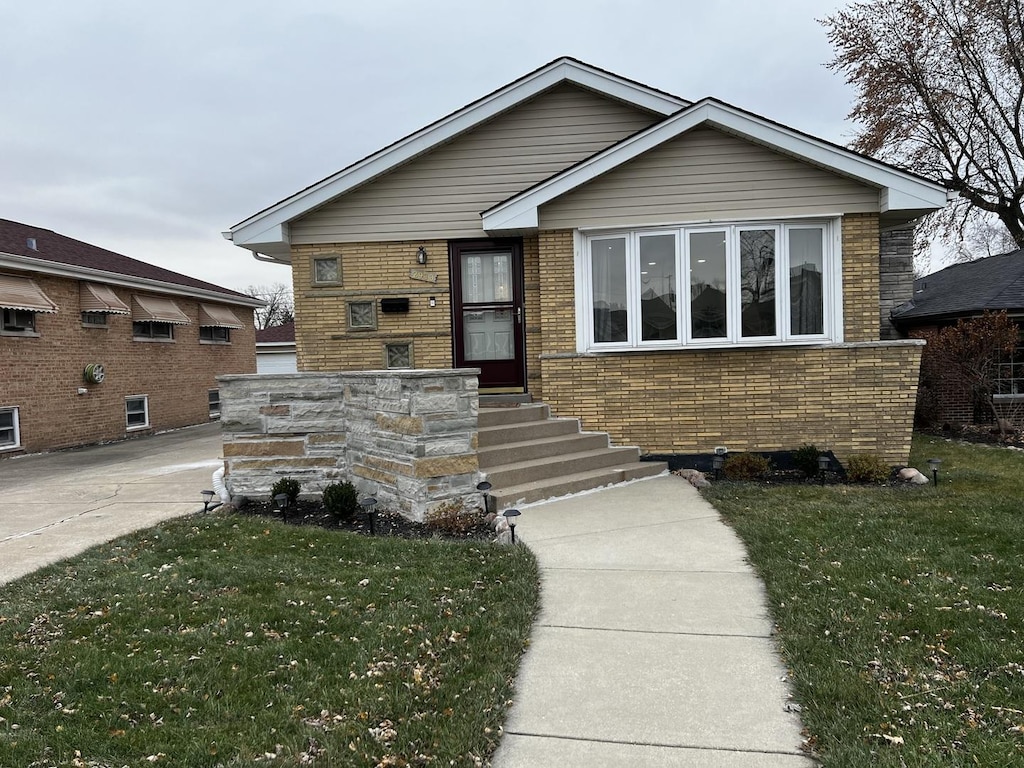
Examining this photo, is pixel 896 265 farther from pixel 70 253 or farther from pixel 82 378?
pixel 70 253

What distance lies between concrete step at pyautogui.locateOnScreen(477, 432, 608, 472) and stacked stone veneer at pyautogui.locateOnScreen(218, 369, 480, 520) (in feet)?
2.54

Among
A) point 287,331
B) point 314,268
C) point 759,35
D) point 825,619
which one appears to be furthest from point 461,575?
point 287,331

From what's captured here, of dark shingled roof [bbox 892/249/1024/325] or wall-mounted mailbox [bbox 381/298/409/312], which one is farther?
dark shingled roof [bbox 892/249/1024/325]

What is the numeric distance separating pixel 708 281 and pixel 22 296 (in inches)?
506

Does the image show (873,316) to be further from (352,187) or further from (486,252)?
(352,187)

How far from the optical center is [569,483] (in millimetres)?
6922

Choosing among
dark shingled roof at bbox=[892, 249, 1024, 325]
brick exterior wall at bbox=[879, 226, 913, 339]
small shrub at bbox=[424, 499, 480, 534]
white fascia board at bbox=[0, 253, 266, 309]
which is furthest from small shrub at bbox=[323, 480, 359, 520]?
dark shingled roof at bbox=[892, 249, 1024, 325]

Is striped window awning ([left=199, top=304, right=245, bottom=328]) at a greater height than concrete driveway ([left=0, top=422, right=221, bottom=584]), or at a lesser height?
greater

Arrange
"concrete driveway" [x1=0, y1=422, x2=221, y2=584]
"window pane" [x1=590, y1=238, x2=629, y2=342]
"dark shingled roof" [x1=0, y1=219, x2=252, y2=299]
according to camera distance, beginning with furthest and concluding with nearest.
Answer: "dark shingled roof" [x1=0, y1=219, x2=252, y2=299] < "window pane" [x1=590, y1=238, x2=629, y2=342] < "concrete driveway" [x1=0, y1=422, x2=221, y2=584]

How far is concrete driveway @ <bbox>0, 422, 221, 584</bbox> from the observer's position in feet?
18.2

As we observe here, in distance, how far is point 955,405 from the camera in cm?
1273

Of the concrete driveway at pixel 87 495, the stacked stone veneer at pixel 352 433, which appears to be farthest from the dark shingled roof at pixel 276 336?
the stacked stone veneer at pixel 352 433

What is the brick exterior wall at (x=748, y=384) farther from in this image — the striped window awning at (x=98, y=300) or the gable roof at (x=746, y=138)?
the striped window awning at (x=98, y=300)

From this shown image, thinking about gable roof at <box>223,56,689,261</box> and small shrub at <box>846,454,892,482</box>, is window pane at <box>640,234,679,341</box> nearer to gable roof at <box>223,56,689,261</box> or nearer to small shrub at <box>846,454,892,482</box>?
gable roof at <box>223,56,689,261</box>
